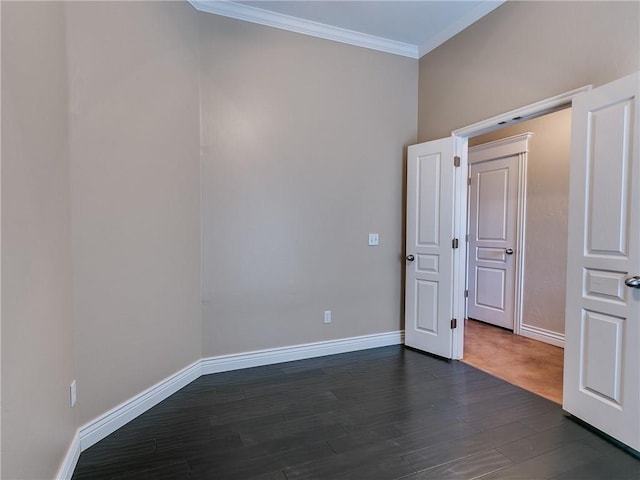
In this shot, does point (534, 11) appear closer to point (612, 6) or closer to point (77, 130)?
point (612, 6)

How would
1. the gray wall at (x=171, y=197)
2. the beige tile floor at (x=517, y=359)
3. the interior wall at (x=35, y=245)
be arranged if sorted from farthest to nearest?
the beige tile floor at (x=517, y=359) → the gray wall at (x=171, y=197) → the interior wall at (x=35, y=245)

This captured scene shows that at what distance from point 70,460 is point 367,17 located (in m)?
3.80

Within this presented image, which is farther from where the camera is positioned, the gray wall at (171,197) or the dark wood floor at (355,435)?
the dark wood floor at (355,435)

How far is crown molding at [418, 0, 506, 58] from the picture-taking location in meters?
2.85

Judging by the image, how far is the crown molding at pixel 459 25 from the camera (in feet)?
9.36

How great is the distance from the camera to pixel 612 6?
2070 mm

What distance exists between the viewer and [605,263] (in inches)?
78.1

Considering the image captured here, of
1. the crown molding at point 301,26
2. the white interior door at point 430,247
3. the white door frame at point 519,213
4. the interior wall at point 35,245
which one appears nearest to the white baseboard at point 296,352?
the white interior door at point 430,247

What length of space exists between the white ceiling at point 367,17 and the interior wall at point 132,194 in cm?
61

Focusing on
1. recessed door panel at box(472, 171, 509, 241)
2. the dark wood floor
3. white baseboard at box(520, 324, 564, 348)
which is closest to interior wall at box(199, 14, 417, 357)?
the dark wood floor

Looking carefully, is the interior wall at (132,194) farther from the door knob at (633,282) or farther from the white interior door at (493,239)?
the white interior door at (493,239)

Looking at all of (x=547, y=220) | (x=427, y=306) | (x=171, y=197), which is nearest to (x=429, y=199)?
(x=427, y=306)

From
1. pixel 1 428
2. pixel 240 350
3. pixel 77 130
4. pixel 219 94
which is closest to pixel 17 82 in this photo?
pixel 77 130

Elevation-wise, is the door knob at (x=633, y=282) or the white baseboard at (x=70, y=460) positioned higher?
the door knob at (x=633, y=282)
